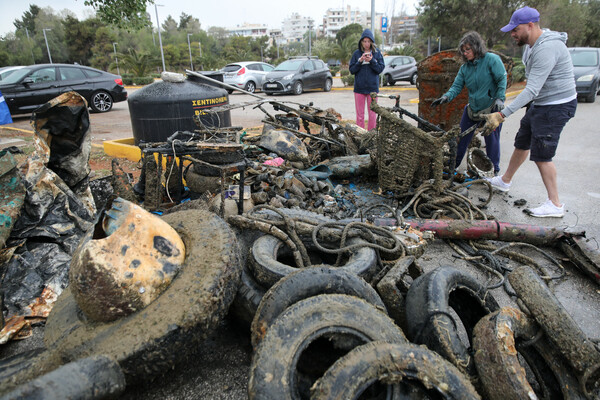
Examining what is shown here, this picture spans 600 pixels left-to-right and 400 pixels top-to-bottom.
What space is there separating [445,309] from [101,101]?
44.8 ft

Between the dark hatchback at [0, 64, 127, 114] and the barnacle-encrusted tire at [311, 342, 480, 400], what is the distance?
1269 cm

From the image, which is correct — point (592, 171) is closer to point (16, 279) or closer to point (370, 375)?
point (370, 375)

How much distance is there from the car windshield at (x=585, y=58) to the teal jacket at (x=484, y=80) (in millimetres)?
11122

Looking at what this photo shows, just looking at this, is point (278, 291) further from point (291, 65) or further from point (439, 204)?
point (291, 65)

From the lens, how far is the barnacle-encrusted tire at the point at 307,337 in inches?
62.0

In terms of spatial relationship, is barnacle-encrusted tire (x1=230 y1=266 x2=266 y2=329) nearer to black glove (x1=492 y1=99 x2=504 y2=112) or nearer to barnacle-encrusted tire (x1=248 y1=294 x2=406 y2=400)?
barnacle-encrusted tire (x1=248 y1=294 x2=406 y2=400)

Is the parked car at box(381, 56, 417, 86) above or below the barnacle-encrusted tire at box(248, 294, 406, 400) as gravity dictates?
above

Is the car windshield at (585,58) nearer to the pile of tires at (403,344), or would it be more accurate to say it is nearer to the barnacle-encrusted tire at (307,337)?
the pile of tires at (403,344)

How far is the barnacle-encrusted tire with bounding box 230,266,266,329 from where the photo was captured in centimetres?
233

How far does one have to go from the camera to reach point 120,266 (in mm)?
1962

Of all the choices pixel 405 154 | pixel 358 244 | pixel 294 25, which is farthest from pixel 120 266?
pixel 294 25

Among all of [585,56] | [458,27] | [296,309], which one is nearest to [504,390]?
[296,309]

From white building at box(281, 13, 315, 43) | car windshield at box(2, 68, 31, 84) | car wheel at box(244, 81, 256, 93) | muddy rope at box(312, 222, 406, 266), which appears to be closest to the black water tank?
muddy rope at box(312, 222, 406, 266)

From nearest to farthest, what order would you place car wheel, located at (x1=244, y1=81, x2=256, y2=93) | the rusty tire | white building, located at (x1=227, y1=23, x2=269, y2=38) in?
the rusty tire < car wheel, located at (x1=244, y1=81, x2=256, y2=93) < white building, located at (x1=227, y1=23, x2=269, y2=38)
